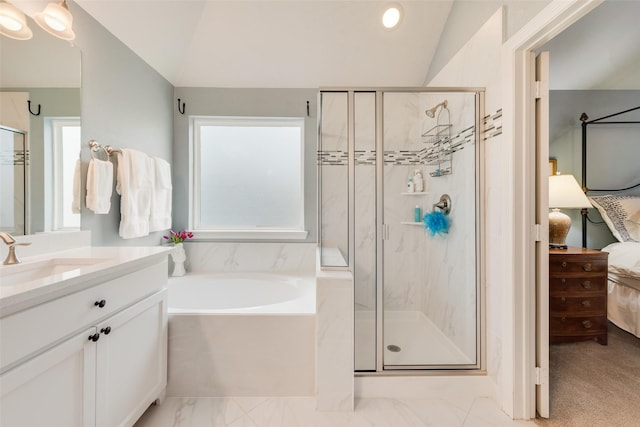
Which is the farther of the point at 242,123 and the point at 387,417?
the point at 242,123

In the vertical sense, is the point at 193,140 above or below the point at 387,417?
above

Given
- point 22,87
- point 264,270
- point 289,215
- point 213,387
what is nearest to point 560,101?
point 289,215

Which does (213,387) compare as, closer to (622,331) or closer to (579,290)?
(579,290)

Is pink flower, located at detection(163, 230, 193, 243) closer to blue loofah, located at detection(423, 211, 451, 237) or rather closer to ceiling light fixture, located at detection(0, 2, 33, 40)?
ceiling light fixture, located at detection(0, 2, 33, 40)

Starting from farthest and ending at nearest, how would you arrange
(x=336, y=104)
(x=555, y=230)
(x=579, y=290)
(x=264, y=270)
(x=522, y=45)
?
(x=264, y=270)
(x=555, y=230)
(x=579, y=290)
(x=336, y=104)
(x=522, y=45)

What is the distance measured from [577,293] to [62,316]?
3.11 meters

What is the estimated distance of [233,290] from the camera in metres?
2.53

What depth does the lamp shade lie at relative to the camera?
2342mm

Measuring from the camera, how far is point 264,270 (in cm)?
270

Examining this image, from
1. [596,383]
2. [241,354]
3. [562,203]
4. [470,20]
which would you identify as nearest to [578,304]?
[596,383]

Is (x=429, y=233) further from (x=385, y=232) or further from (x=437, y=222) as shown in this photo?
(x=385, y=232)

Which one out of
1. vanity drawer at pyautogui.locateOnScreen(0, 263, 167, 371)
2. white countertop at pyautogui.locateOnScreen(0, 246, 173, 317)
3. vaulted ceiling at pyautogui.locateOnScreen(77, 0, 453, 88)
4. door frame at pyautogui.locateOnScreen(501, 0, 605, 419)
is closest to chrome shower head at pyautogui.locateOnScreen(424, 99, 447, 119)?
door frame at pyautogui.locateOnScreen(501, 0, 605, 419)

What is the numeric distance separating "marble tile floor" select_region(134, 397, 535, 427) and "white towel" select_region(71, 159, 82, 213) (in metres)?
1.23

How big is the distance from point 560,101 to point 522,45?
80.7 inches
